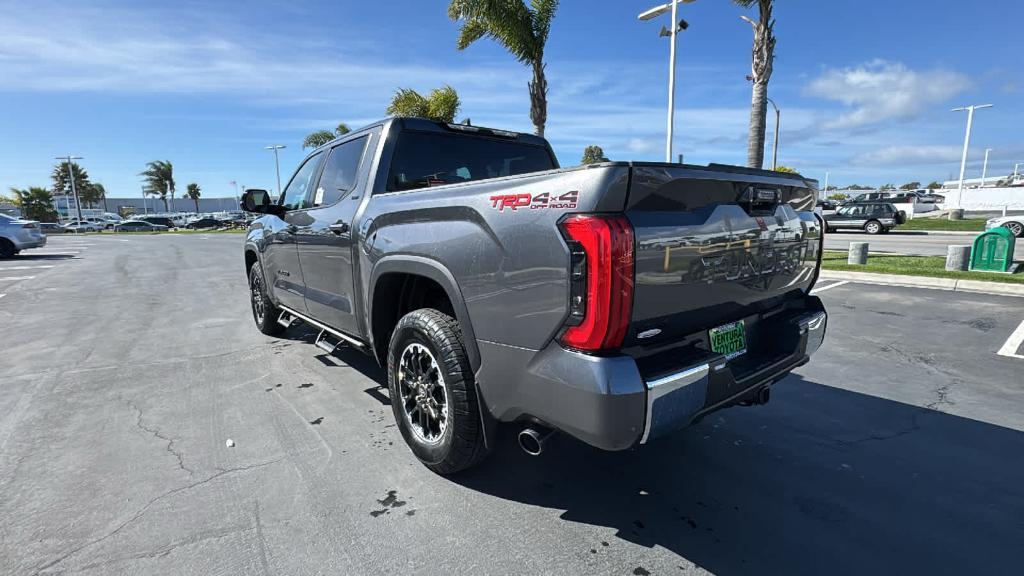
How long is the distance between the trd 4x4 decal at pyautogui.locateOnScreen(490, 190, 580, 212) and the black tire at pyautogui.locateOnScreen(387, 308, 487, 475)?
0.73 m

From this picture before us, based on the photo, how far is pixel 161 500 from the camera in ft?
8.55

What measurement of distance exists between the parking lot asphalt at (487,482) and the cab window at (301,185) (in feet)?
5.00

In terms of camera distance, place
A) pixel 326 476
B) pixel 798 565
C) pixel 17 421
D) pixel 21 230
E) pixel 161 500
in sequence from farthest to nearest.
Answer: pixel 21 230
pixel 17 421
pixel 326 476
pixel 161 500
pixel 798 565

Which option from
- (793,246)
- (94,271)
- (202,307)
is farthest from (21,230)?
(793,246)

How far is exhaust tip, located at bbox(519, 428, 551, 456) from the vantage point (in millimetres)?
2166

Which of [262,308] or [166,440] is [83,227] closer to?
[262,308]

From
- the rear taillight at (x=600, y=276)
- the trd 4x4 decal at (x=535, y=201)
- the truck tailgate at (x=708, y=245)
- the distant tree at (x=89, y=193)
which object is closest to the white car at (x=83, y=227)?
the distant tree at (x=89, y=193)

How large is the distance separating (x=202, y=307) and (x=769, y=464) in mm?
7857

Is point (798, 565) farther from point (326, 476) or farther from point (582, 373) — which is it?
point (326, 476)

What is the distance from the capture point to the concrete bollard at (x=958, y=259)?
31.7ft

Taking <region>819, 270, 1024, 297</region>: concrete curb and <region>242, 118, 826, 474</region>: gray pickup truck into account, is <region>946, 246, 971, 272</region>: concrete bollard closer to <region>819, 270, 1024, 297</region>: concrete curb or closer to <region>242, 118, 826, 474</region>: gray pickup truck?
<region>819, 270, 1024, 297</region>: concrete curb

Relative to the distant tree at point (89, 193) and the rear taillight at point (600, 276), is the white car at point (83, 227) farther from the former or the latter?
the rear taillight at point (600, 276)

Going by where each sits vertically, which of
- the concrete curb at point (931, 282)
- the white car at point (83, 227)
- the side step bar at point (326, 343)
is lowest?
the white car at point (83, 227)

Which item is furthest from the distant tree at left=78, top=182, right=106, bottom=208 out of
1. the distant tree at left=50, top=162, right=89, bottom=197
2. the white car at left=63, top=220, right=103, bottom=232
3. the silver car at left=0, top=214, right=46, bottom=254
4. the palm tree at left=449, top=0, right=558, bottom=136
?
the palm tree at left=449, top=0, right=558, bottom=136
